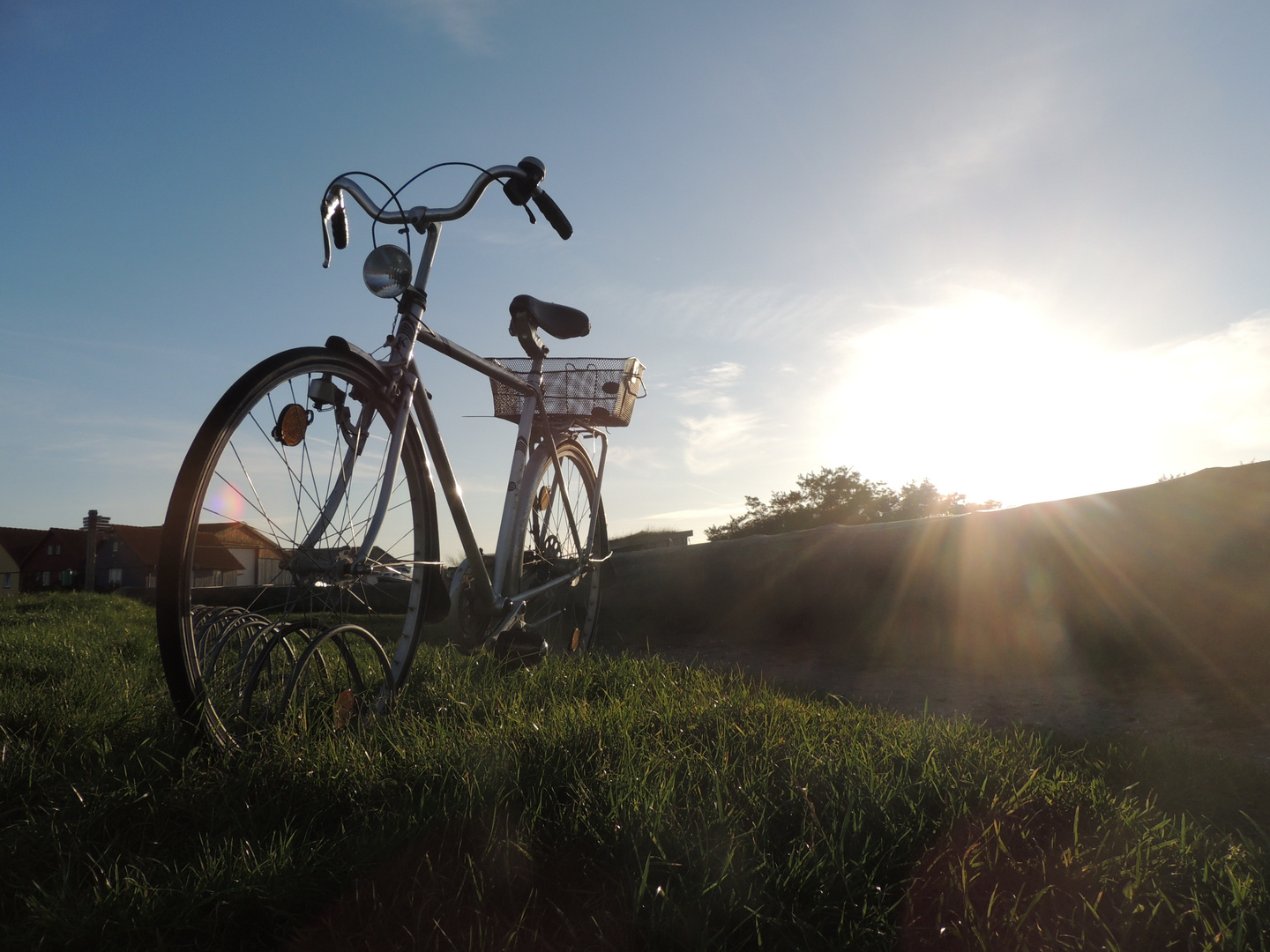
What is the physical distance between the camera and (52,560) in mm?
41406

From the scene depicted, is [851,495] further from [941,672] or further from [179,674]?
[179,674]

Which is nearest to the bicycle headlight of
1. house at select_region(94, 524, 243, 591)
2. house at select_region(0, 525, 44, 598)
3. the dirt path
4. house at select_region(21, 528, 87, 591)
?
the dirt path

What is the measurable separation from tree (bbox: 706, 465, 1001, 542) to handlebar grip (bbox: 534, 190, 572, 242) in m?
15.3

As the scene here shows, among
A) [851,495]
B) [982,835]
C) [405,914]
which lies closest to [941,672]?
[982,835]

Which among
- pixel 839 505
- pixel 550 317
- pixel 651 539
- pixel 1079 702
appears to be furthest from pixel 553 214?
pixel 839 505

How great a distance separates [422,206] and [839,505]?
18.8 meters

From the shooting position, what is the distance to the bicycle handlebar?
261 centimetres

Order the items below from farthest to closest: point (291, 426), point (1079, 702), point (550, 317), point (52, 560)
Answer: point (52, 560)
point (1079, 702)
point (550, 317)
point (291, 426)

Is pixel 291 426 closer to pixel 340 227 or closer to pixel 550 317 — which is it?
pixel 340 227

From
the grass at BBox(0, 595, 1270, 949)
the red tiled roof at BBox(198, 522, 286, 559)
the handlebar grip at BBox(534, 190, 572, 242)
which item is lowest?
the grass at BBox(0, 595, 1270, 949)

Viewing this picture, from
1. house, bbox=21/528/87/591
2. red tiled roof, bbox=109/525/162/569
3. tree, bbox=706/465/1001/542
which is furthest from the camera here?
house, bbox=21/528/87/591

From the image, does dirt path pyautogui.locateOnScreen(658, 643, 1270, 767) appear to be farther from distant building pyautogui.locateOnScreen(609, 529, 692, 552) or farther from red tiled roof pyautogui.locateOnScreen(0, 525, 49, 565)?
red tiled roof pyautogui.locateOnScreen(0, 525, 49, 565)

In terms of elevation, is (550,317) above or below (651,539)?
above

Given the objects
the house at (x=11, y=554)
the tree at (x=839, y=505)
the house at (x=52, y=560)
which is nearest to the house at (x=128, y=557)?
the house at (x=52, y=560)
